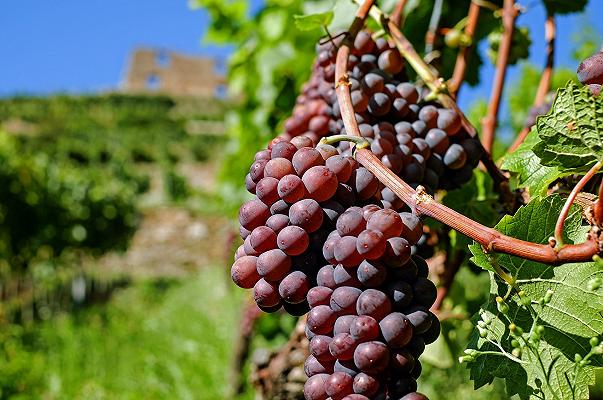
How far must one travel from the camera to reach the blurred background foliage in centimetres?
235

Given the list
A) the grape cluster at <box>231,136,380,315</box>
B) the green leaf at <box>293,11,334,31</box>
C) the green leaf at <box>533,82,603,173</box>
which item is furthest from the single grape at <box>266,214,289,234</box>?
the green leaf at <box>293,11,334,31</box>

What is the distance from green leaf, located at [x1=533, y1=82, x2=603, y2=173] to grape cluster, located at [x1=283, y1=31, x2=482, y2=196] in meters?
0.18

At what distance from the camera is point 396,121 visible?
745 mm

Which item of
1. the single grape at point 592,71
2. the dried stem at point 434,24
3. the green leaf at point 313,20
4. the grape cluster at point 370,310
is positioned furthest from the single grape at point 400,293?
the dried stem at point 434,24

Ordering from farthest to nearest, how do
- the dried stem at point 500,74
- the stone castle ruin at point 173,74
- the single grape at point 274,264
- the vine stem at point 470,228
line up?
the stone castle ruin at point 173,74, the dried stem at point 500,74, the single grape at point 274,264, the vine stem at point 470,228

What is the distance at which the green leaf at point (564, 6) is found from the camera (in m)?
1.12

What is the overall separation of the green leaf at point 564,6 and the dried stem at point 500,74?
124mm

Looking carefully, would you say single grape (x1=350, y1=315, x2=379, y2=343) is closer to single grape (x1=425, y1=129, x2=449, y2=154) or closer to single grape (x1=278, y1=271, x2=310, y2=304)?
single grape (x1=278, y1=271, x2=310, y2=304)

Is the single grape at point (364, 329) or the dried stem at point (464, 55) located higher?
the dried stem at point (464, 55)

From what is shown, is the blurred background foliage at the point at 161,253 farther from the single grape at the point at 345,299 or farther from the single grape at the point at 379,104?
the single grape at the point at 345,299

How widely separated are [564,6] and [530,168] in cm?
61

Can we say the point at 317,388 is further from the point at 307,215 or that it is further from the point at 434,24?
the point at 434,24

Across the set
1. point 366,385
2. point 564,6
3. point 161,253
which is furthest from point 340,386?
point 161,253

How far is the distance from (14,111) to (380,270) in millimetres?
33466
